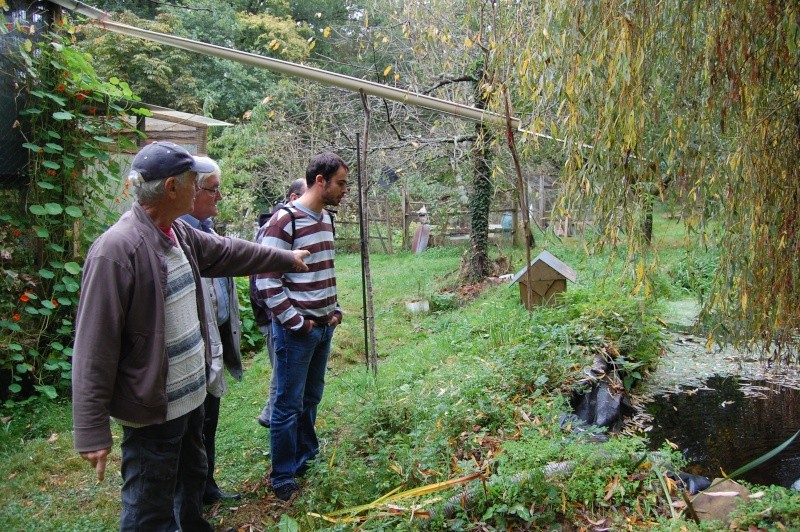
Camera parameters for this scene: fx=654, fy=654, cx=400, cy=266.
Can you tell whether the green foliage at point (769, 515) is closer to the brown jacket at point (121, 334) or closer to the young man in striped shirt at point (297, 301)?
the young man in striped shirt at point (297, 301)

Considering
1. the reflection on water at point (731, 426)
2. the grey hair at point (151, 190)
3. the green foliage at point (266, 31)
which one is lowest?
the reflection on water at point (731, 426)

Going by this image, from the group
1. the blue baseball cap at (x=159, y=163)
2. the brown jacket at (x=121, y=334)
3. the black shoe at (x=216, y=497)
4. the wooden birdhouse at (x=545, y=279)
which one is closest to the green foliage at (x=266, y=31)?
the wooden birdhouse at (x=545, y=279)

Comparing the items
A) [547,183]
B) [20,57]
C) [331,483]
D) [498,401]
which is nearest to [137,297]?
[331,483]

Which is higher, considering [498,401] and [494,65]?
[494,65]

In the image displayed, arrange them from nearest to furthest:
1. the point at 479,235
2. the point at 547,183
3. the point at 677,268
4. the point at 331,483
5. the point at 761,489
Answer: the point at 761,489 < the point at 331,483 < the point at 677,268 < the point at 479,235 < the point at 547,183

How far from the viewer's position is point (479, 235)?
10445 mm

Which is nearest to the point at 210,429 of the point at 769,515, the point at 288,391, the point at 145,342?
the point at 288,391

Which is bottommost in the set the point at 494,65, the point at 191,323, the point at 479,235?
the point at 479,235

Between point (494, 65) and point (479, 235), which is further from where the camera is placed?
point (479, 235)

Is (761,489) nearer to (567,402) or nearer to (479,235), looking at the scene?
(567,402)

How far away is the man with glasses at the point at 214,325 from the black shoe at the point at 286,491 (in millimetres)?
230

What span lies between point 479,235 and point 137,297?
8515mm

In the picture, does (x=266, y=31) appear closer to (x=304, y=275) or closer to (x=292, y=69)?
(x=292, y=69)

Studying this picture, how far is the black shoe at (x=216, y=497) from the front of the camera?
136 inches
